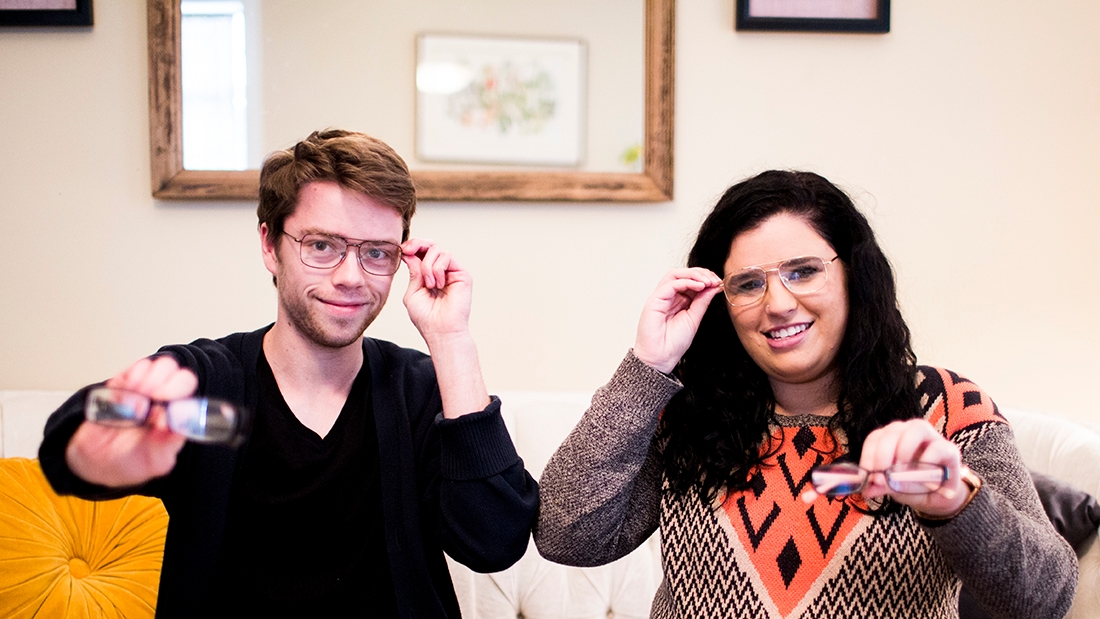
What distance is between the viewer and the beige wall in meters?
2.08

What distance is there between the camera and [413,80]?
6.93ft

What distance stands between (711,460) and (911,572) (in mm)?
316

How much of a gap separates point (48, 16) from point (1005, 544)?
7.61 ft

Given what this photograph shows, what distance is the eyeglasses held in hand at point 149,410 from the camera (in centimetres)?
89

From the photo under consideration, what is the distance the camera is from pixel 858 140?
2.17 meters

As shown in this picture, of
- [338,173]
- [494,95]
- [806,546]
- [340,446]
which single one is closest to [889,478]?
[806,546]

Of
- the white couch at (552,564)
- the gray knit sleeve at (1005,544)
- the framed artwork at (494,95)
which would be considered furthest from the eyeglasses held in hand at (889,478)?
the framed artwork at (494,95)

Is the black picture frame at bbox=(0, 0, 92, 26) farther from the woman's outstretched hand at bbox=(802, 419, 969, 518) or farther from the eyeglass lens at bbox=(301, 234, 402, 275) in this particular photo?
the woman's outstretched hand at bbox=(802, 419, 969, 518)

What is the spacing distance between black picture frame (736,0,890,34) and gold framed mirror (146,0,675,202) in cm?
19

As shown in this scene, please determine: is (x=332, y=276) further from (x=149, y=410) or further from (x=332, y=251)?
(x=149, y=410)

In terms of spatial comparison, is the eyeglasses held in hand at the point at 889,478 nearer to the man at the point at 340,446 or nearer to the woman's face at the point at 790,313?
the woman's face at the point at 790,313

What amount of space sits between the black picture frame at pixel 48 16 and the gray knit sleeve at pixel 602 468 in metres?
1.69

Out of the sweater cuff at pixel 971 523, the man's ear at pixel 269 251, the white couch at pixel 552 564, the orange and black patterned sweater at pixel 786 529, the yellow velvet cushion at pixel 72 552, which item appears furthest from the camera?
the white couch at pixel 552 564

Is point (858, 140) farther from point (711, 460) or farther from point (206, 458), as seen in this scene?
point (206, 458)
